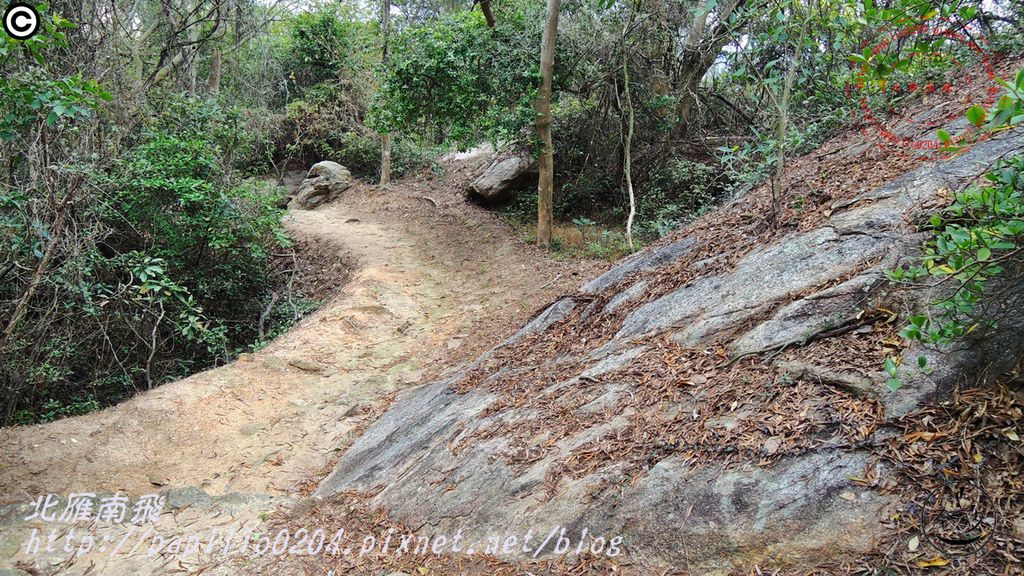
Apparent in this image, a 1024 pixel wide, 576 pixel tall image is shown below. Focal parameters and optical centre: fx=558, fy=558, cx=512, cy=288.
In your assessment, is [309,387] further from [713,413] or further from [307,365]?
[713,413]

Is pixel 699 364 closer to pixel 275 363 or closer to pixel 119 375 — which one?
pixel 275 363

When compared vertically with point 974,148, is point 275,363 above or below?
below

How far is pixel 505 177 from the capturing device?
12523 millimetres

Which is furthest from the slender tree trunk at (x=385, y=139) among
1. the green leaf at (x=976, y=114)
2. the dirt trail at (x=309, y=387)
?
the green leaf at (x=976, y=114)

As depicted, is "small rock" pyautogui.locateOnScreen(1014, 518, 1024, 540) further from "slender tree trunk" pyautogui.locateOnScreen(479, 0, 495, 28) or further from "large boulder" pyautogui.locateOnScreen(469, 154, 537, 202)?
"large boulder" pyautogui.locateOnScreen(469, 154, 537, 202)

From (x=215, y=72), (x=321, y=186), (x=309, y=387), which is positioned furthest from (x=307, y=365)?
(x=215, y=72)

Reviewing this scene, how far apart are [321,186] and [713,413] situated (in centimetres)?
1493

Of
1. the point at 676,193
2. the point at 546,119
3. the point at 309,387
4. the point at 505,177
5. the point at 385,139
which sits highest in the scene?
the point at 385,139

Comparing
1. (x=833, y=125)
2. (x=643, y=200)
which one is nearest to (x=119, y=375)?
(x=643, y=200)

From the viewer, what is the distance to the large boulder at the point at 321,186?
623 inches

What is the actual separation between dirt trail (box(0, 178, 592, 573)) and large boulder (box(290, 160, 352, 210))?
187 inches

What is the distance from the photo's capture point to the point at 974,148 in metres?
3.87

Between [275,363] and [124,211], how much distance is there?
3396 mm

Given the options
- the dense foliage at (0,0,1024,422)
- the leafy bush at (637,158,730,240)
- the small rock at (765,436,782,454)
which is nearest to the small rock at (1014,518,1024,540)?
the dense foliage at (0,0,1024,422)
